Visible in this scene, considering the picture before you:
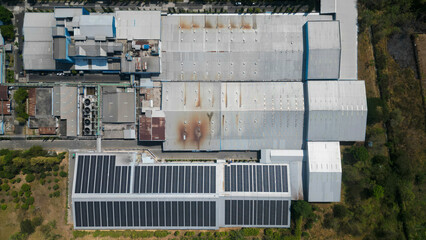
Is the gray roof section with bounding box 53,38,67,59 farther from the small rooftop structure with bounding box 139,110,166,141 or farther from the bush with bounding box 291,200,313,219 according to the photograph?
the bush with bounding box 291,200,313,219

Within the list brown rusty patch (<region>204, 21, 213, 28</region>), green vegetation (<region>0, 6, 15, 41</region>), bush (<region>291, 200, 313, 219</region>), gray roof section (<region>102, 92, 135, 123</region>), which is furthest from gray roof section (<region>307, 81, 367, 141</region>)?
green vegetation (<region>0, 6, 15, 41</region>)

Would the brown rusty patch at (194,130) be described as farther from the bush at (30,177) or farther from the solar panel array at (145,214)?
the bush at (30,177)

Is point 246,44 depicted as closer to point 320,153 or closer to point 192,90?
point 192,90

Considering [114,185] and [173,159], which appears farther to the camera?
[173,159]

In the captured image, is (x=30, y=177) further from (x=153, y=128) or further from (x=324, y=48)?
(x=324, y=48)

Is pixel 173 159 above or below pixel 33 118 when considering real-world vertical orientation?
below

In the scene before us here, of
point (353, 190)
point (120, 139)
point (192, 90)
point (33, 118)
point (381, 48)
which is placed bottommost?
point (353, 190)

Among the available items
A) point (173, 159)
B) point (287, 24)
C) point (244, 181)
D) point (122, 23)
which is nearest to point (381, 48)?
point (287, 24)
